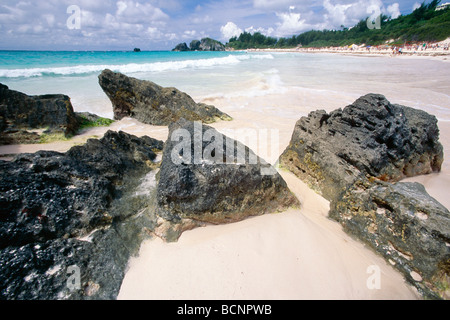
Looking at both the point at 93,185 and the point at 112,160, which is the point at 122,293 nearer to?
the point at 93,185

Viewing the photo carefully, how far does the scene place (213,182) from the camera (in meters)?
2.33

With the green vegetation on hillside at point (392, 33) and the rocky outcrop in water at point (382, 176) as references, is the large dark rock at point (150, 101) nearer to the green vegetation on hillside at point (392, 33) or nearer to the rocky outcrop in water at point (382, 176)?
the rocky outcrop in water at point (382, 176)

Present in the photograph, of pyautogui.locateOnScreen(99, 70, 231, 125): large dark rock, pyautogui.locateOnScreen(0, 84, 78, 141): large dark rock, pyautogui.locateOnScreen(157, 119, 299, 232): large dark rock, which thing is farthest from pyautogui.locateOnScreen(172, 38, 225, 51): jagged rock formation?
pyautogui.locateOnScreen(157, 119, 299, 232): large dark rock

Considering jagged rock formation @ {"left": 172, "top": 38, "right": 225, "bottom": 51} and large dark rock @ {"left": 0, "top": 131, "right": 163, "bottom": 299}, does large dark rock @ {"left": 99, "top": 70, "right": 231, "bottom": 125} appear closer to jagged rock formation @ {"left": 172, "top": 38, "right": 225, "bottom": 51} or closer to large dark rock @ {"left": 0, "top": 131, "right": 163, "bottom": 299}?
large dark rock @ {"left": 0, "top": 131, "right": 163, "bottom": 299}

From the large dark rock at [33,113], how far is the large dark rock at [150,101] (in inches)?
65.1

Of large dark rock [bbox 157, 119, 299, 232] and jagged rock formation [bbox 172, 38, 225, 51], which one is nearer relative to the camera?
large dark rock [bbox 157, 119, 299, 232]

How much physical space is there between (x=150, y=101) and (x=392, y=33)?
70.9 meters

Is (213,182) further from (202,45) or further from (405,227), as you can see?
(202,45)

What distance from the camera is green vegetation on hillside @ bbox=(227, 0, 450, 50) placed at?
43844 millimetres

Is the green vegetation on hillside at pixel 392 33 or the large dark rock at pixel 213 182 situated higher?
the green vegetation on hillside at pixel 392 33

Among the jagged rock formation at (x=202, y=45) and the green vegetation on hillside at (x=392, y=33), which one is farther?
the jagged rock formation at (x=202, y=45)

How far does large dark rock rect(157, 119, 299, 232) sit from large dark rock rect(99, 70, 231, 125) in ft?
15.1

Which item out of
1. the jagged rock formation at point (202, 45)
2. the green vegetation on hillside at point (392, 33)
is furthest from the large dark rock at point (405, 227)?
the jagged rock formation at point (202, 45)

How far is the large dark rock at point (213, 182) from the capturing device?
2.27m
